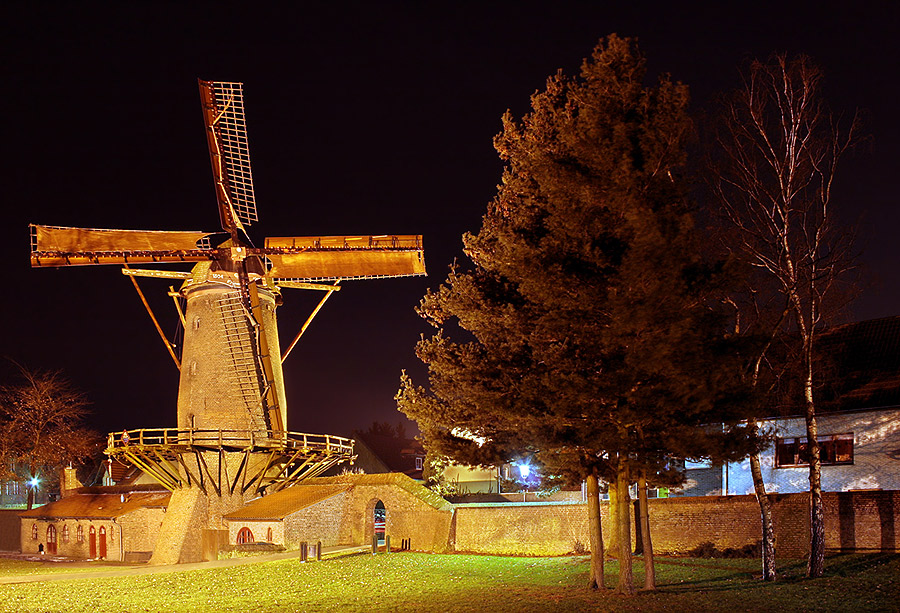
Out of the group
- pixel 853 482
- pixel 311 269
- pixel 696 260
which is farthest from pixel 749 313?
pixel 311 269

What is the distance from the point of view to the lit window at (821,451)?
96.3 feet

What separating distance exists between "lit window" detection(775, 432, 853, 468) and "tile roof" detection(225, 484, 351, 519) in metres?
17.6

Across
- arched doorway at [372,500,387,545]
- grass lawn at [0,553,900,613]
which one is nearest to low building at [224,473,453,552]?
arched doorway at [372,500,387,545]

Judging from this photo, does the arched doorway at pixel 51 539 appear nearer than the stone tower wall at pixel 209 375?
No

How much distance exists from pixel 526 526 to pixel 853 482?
11060 millimetres

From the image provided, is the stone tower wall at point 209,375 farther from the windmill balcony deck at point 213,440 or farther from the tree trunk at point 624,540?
the tree trunk at point 624,540

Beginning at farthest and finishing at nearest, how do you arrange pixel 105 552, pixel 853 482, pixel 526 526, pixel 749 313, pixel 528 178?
pixel 105 552 < pixel 526 526 < pixel 853 482 < pixel 749 313 < pixel 528 178

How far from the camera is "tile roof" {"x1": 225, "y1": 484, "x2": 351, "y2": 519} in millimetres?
35656

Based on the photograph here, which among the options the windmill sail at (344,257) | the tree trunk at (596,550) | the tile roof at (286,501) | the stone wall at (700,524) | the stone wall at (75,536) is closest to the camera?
the tree trunk at (596,550)

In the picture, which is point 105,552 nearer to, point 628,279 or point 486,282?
point 486,282

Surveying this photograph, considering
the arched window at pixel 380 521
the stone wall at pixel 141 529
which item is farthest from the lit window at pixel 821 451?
the stone wall at pixel 141 529

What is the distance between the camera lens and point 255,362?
122 ft

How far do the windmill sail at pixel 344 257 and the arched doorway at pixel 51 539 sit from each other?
2027cm

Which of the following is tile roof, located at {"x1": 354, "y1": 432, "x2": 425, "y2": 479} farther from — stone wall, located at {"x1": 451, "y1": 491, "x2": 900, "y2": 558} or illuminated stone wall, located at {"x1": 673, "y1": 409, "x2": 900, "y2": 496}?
illuminated stone wall, located at {"x1": 673, "y1": 409, "x2": 900, "y2": 496}
